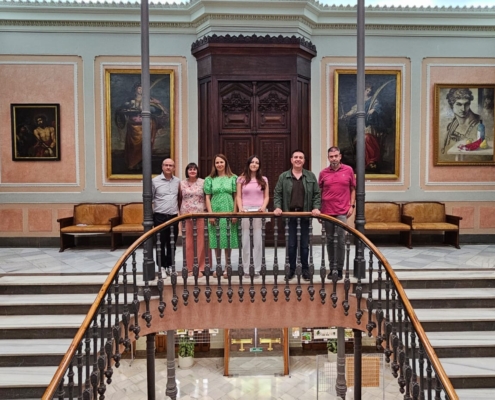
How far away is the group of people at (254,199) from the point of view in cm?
467

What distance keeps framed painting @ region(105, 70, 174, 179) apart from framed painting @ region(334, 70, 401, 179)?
3.28 metres

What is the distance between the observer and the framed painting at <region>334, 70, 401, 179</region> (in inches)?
298

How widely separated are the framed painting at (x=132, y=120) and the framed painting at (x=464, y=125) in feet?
17.2

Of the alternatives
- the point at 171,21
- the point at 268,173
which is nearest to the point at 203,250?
the point at 268,173

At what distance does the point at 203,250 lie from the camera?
477 centimetres

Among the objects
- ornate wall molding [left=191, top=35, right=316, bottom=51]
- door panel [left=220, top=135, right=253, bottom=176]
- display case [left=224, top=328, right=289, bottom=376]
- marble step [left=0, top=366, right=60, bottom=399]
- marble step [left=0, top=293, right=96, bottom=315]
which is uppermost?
ornate wall molding [left=191, top=35, right=316, bottom=51]

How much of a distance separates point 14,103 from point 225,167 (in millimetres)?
5117

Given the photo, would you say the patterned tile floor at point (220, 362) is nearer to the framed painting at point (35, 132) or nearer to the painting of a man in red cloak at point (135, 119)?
the framed painting at point (35, 132)

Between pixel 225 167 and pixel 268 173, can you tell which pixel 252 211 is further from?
pixel 268 173

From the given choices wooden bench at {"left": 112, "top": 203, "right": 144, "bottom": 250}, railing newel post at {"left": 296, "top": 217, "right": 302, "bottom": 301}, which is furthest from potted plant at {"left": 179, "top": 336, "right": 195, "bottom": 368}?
railing newel post at {"left": 296, "top": 217, "right": 302, "bottom": 301}

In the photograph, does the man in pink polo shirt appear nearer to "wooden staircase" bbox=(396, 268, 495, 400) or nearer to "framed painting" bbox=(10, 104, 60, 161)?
"wooden staircase" bbox=(396, 268, 495, 400)

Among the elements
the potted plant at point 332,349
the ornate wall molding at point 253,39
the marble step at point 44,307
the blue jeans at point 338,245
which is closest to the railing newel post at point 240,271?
the blue jeans at point 338,245

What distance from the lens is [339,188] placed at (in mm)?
4727

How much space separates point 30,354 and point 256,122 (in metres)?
4.99
